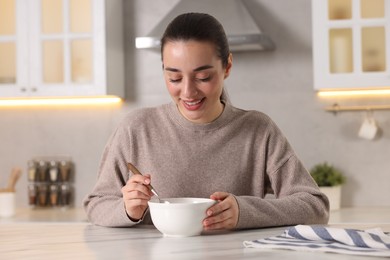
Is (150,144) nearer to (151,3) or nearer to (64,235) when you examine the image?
(64,235)

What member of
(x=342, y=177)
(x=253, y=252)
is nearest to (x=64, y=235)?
(x=253, y=252)

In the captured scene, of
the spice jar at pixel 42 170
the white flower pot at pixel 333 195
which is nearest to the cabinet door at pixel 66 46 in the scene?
the spice jar at pixel 42 170

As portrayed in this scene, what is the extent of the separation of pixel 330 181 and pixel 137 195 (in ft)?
6.68

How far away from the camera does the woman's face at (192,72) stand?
183 cm

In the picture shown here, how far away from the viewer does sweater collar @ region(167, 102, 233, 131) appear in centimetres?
204

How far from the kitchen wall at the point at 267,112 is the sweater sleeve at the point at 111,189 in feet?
6.02

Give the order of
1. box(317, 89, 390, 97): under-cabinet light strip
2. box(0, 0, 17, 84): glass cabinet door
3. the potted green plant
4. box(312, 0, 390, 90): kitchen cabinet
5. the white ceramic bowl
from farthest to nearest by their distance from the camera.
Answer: box(0, 0, 17, 84): glass cabinet door → box(317, 89, 390, 97): under-cabinet light strip → the potted green plant → box(312, 0, 390, 90): kitchen cabinet → the white ceramic bowl

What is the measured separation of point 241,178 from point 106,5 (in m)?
1.95

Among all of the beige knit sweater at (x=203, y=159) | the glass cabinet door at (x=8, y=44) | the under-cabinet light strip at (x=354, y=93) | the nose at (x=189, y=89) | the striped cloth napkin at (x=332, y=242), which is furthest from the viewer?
the glass cabinet door at (x=8, y=44)

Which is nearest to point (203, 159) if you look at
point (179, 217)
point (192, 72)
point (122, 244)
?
point (192, 72)

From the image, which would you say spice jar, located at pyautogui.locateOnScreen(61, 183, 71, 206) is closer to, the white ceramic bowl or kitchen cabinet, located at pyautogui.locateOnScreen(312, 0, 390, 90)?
kitchen cabinet, located at pyautogui.locateOnScreen(312, 0, 390, 90)

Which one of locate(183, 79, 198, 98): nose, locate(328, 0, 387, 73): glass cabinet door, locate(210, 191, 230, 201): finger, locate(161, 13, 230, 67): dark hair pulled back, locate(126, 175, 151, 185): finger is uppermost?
locate(328, 0, 387, 73): glass cabinet door

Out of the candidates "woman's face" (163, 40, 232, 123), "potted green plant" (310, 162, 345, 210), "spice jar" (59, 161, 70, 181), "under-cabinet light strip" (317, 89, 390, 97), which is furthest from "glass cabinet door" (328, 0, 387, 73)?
"woman's face" (163, 40, 232, 123)

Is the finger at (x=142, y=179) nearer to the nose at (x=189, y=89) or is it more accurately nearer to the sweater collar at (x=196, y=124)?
the nose at (x=189, y=89)
